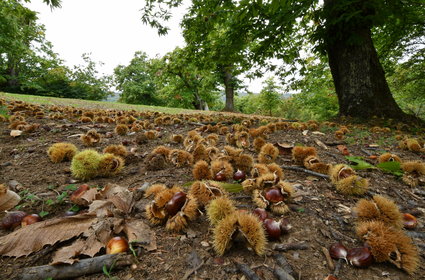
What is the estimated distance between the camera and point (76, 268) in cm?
99

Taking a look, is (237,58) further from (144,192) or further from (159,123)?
(144,192)

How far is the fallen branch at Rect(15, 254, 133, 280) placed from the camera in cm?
95

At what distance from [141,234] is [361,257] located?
1128 mm

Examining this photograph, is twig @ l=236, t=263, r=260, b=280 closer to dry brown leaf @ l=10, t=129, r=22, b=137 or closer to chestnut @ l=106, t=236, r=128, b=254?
chestnut @ l=106, t=236, r=128, b=254

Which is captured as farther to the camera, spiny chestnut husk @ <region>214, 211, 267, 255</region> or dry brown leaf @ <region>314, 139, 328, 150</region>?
dry brown leaf @ <region>314, 139, 328, 150</region>

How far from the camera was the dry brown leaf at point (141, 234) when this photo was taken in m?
1.16

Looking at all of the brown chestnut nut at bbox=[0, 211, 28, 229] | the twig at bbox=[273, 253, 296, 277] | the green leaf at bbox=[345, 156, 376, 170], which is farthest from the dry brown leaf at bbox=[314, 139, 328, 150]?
the brown chestnut nut at bbox=[0, 211, 28, 229]

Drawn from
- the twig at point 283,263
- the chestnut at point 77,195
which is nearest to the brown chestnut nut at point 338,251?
the twig at point 283,263

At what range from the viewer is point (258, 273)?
1.00 m

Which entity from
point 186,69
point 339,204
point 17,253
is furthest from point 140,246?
point 186,69

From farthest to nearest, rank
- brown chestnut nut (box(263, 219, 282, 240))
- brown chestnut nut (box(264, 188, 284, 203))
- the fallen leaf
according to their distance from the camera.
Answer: the fallen leaf → brown chestnut nut (box(264, 188, 284, 203)) → brown chestnut nut (box(263, 219, 282, 240))

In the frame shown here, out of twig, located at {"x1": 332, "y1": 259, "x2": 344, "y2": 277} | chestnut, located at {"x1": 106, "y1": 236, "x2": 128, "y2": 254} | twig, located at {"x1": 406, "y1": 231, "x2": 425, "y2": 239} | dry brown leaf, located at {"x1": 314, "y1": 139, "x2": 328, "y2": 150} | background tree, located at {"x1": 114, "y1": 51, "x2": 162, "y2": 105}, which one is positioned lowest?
twig, located at {"x1": 332, "y1": 259, "x2": 344, "y2": 277}

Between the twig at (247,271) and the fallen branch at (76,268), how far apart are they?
0.52 m

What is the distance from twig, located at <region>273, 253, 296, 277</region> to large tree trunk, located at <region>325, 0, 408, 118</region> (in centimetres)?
645
